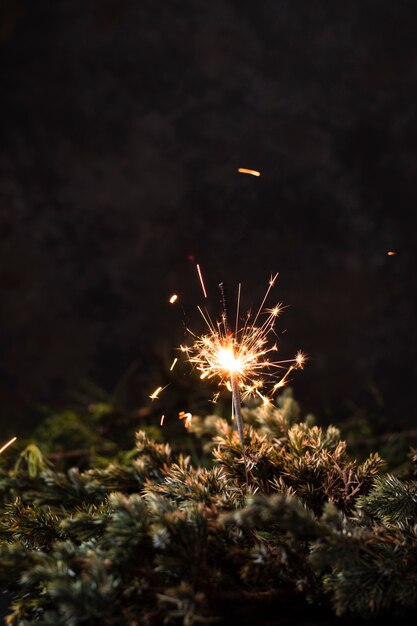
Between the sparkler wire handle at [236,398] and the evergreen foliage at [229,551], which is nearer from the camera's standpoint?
the evergreen foliage at [229,551]

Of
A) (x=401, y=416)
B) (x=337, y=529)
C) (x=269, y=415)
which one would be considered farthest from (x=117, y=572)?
(x=401, y=416)

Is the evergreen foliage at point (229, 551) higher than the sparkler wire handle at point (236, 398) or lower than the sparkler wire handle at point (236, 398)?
lower

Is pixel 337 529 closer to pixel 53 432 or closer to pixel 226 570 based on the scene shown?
pixel 226 570

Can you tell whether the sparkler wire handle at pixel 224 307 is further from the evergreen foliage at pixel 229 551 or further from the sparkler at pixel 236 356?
the evergreen foliage at pixel 229 551

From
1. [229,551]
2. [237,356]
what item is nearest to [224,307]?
[237,356]

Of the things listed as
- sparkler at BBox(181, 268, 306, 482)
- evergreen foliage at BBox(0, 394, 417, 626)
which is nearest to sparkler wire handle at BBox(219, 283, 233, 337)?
sparkler at BBox(181, 268, 306, 482)

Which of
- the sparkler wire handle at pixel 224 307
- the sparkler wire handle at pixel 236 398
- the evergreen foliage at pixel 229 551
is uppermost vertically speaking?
the sparkler wire handle at pixel 224 307

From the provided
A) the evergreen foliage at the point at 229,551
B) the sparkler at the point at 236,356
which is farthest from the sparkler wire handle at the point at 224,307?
the evergreen foliage at the point at 229,551

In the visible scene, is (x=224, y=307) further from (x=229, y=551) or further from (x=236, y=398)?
(x=229, y=551)
